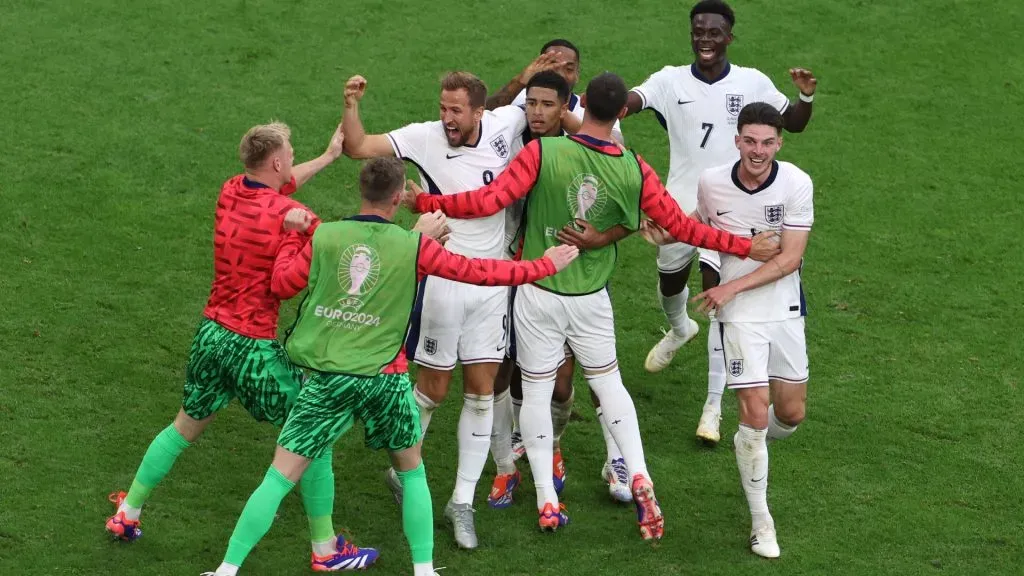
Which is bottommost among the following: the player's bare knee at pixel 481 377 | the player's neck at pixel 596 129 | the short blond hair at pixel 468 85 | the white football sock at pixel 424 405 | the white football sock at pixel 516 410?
the white football sock at pixel 516 410

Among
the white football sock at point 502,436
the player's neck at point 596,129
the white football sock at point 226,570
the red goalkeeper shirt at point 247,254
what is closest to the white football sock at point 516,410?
the white football sock at point 502,436

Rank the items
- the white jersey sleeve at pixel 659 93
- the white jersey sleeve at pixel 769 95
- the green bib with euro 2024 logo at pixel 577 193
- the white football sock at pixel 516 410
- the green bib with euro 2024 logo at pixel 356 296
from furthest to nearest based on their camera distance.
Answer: the white jersey sleeve at pixel 659 93 → the white jersey sleeve at pixel 769 95 → the white football sock at pixel 516 410 → the green bib with euro 2024 logo at pixel 577 193 → the green bib with euro 2024 logo at pixel 356 296

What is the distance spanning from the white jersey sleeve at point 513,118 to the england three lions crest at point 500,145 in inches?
3.8

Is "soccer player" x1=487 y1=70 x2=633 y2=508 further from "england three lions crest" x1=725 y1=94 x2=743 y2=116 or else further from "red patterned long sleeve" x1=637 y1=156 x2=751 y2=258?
"england three lions crest" x1=725 y1=94 x2=743 y2=116

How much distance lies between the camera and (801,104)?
834cm

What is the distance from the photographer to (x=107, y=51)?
12.6 meters

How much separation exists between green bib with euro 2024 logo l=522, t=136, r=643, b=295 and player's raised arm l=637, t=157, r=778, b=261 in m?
0.05

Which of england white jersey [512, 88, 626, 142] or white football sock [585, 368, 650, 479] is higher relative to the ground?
england white jersey [512, 88, 626, 142]

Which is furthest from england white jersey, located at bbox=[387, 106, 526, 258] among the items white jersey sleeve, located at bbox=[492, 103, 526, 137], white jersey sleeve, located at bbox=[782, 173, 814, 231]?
white jersey sleeve, located at bbox=[782, 173, 814, 231]

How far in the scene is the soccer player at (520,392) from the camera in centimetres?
732

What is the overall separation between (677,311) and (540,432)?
6.79ft

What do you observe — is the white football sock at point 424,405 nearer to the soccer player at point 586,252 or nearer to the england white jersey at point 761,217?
the soccer player at point 586,252

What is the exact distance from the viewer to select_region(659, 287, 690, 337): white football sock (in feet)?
29.4

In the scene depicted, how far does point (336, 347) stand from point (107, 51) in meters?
7.40
